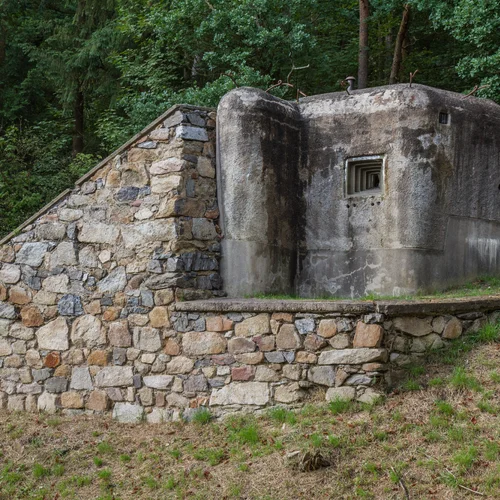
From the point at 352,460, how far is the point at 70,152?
12569 mm

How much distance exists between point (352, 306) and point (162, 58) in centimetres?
887

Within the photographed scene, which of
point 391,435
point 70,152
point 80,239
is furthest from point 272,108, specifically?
point 70,152

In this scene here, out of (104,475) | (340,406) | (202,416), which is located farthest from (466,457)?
(104,475)

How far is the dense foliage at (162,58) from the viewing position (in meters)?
12.1

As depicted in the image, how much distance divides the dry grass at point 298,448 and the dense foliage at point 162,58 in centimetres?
642

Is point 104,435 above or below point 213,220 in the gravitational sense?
below

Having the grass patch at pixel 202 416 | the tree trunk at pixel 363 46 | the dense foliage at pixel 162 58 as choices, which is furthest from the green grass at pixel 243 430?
the tree trunk at pixel 363 46

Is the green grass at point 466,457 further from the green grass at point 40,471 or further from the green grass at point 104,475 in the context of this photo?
the green grass at point 40,471

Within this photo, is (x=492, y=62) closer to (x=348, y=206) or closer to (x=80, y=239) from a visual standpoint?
(x=348, y=206)

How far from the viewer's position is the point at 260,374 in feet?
22.4

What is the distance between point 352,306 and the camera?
6461 mm

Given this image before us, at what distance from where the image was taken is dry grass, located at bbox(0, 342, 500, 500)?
18.0 ft

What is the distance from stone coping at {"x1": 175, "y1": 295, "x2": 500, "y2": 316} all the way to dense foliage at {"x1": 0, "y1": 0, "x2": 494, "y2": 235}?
17.8ft

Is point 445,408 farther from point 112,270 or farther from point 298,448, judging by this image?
point 112,270
